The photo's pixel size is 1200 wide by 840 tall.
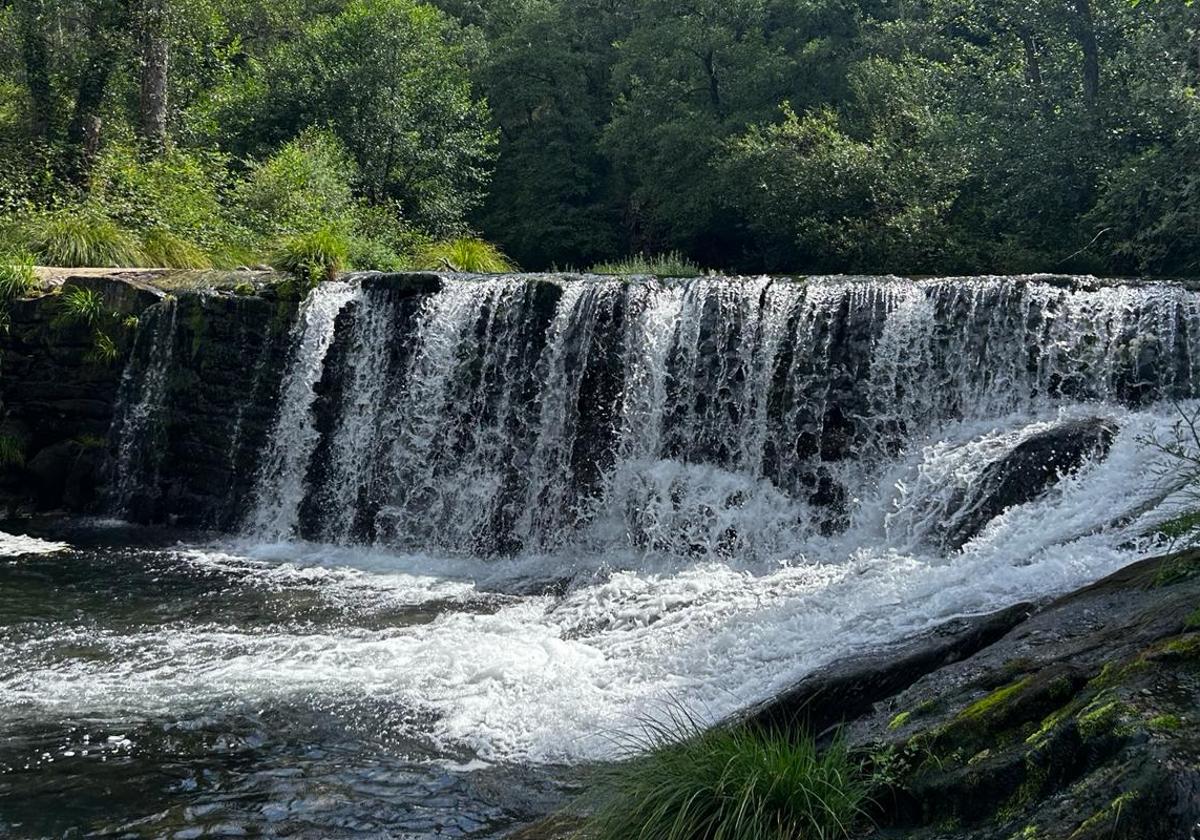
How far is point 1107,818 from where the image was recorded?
2.80m

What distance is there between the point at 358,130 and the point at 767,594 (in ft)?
52.3

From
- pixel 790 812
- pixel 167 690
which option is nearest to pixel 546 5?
pixel 167 690

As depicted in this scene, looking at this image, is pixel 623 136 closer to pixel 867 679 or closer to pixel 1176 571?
pixel 867 679

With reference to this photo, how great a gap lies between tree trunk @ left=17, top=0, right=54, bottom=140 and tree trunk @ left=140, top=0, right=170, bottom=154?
5.81 ft

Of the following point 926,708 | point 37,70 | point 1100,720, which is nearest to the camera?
point 1100,720

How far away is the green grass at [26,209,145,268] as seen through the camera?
582 inches

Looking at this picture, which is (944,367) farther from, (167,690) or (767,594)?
(167,690)

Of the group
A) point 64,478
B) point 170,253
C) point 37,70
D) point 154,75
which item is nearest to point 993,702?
point 64,478

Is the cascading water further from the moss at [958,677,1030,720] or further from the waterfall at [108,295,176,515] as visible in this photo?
the moss at [958,677,1030,720]

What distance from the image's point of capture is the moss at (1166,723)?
300 centimetres

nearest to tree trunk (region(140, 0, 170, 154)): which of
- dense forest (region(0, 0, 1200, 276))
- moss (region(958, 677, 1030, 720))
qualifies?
dense forest (region(0, 0, 1200, 276))

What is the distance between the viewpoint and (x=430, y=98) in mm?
22062

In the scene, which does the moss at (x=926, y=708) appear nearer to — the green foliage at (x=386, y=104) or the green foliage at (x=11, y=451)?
the green foliage at (x=11, y=451)

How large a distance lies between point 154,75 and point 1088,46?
15.0 meters
